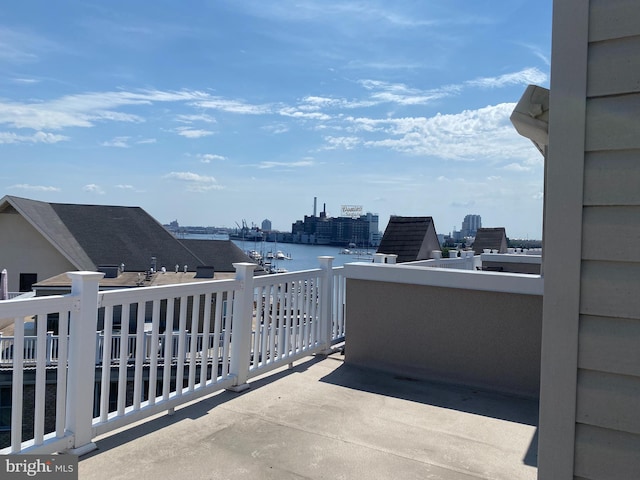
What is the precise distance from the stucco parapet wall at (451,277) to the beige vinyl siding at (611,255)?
2.17 m

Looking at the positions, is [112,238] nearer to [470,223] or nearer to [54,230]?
[54,230]

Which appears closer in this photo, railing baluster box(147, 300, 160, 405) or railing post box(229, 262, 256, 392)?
railing baluster box(147, 300, 160, 405)

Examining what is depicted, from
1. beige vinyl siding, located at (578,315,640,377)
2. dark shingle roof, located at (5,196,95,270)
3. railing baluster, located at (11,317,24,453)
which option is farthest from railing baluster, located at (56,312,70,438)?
dark shingle roof, located at (5,196,95,270)

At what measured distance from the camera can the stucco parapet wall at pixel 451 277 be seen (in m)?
3.59

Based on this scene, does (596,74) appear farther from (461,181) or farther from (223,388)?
(461,181)

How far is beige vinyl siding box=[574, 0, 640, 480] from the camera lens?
4.30ft

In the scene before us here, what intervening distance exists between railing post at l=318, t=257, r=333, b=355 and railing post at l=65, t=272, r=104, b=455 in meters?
2.55

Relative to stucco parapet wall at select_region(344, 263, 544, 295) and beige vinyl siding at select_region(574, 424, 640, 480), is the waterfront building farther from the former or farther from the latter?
beige vinyl siding at select_region(574, 424, 640, 480)

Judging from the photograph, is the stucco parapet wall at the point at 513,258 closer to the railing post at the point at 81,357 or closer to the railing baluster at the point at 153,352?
the railing baluster at the point at 153,352

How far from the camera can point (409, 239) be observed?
11.1m

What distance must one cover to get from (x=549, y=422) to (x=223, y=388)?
2621 mm

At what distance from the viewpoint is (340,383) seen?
12.6 feet

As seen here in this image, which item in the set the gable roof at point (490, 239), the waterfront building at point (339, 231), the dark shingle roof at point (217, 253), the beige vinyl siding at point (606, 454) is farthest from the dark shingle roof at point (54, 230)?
the beige vinyl siding at point (606, 454)

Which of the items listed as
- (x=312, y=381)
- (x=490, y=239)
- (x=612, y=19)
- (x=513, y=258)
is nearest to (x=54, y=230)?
(x=490, y=239)
